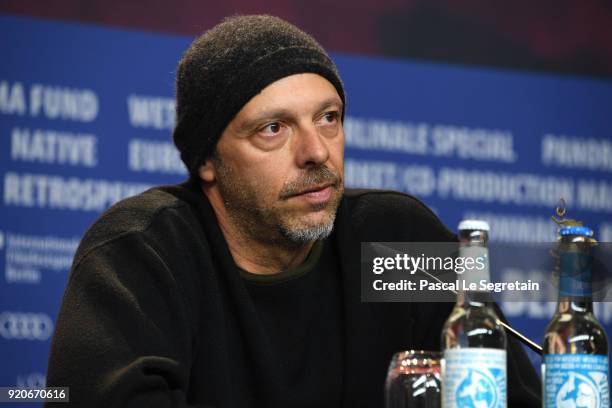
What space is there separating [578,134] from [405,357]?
2311mm

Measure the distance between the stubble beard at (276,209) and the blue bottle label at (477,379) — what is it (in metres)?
0.83

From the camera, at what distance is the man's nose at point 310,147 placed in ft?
5.95

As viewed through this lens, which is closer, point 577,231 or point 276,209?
point 577,231

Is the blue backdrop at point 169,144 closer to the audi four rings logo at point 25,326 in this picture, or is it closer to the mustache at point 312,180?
the audi four rings logo at point 25,326

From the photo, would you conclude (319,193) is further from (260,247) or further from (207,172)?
(207,172)

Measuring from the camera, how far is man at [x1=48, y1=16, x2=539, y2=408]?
166cm

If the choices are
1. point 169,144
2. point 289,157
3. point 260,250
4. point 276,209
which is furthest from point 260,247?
point 169,144

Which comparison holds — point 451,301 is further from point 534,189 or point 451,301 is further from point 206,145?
point 534,189

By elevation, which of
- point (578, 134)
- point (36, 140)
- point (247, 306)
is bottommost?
point (247, 306)

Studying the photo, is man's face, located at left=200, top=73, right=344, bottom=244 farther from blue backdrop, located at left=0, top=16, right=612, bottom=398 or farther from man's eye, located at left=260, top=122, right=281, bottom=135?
blue backdrop, located at left=0, top=16, right=612, bottom=398

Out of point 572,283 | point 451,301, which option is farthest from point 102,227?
point 572,283

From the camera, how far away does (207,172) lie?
2041 millimetres

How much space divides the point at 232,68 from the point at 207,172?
254 mm

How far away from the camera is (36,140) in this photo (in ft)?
9.06
